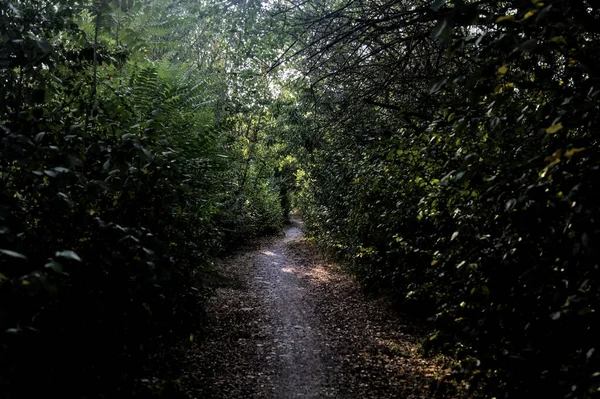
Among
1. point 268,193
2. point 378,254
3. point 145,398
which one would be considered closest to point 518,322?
point 145,398

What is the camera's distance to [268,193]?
2358cm

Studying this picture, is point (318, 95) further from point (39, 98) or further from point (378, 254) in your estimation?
point (39, 98)

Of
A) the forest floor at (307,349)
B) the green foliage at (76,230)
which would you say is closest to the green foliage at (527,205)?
the forest floor at (307,349)

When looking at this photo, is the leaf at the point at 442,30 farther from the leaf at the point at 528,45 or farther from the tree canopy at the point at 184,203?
the leaf at the point at 528,45

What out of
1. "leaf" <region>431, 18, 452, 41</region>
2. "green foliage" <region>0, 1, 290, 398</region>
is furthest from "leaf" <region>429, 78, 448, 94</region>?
"green foliage" <region>0, 1, 290, 398</region>

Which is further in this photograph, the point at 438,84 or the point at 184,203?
the point at 184,203

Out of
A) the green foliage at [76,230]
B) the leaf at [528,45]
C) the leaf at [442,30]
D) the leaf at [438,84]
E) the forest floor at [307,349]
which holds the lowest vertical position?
the forest floor at [307,349]

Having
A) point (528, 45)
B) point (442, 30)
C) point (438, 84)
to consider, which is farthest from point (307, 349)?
point (528, 45)

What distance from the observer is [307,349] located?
6500 millimetres

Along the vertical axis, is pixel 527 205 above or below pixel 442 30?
below

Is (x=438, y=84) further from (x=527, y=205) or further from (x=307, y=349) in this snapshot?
(x=307, y=349)

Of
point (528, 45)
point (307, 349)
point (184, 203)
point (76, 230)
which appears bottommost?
point (307, 349)

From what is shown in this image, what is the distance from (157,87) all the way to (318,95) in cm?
564

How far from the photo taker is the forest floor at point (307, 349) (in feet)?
16.8
